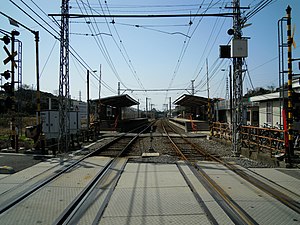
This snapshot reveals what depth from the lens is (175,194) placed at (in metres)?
6.61

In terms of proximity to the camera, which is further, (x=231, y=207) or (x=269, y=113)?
(x=269, y=113)

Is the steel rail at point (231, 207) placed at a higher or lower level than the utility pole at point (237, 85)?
lower

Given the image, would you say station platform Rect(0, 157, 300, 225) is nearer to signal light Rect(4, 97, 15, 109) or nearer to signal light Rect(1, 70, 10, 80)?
signal light Rect(4, 97, 15, 109)

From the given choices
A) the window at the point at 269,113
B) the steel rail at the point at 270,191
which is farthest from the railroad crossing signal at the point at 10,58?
the window at the point at 269,113

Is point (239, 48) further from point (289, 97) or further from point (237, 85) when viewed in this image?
point (289, 97)

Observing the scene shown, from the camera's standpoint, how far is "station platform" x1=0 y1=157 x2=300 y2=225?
5117 mm

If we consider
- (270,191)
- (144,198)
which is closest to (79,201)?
(144,198)

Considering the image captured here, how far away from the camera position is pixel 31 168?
9.74 metres

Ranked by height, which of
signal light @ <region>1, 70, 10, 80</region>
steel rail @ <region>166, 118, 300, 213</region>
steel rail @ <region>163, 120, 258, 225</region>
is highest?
signal light @ <region>1, 70, 10, 80</region>

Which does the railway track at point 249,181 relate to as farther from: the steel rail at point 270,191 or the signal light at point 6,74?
the signal light at point 6,74

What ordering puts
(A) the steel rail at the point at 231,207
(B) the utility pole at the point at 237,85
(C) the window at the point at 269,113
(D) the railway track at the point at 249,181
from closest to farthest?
(A) the steel rail at the point at 231,207, (D) the railway track at the point at 249,181, (B) the utility pole at the point at 237,85, (C) the window at the point at 269,113

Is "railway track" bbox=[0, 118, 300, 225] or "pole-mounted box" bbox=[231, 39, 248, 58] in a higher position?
"pole-mounted box" bbox=[231, 39, 248, 58]

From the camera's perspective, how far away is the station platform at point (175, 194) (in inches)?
201

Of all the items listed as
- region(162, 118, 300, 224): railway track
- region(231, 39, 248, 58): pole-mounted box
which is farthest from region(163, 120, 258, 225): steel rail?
region(231, 39, 248, 58): pole-mounted box
